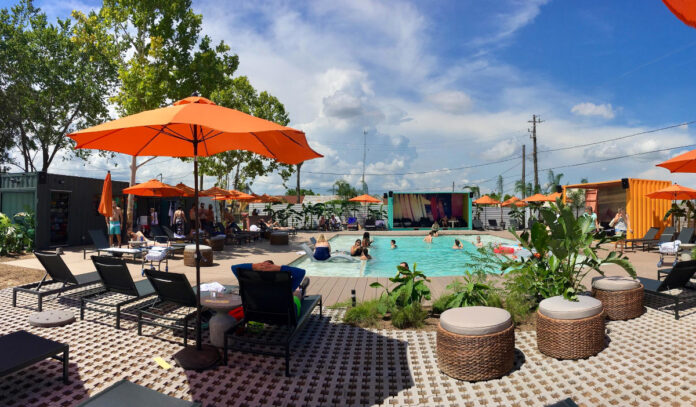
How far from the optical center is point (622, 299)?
15.6 ft

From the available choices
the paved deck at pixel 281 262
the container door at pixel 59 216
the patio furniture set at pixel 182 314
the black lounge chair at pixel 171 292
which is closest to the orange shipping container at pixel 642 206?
the paved deck at pixel 281 262

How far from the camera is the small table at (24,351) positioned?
9.48 ft

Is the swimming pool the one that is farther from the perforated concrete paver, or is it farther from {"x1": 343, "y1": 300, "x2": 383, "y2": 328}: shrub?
the perforated concrete paver

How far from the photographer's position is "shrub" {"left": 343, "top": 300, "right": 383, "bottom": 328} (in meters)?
4.75

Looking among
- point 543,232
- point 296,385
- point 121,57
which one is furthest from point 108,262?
point 121,57

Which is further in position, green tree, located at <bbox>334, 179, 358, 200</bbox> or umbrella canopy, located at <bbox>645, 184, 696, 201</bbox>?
green tree, located at <bbox>334, 179, 358, 200</bbox>

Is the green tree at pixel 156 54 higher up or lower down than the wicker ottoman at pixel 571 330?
higher up

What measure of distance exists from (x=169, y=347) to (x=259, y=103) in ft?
78.0

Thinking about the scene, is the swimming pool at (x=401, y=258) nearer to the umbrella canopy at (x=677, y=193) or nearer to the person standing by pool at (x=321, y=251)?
the person standing by pool at (x=321, y=251)

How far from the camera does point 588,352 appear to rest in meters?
3.63

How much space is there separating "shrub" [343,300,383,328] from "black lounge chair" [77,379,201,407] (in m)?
2.65

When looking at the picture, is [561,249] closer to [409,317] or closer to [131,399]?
[409,317]

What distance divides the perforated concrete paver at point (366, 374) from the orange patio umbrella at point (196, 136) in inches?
16.0

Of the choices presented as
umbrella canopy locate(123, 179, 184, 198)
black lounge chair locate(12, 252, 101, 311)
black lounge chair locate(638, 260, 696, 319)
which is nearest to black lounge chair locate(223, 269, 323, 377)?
black lounge chair locate(12, 252, 101, 311)
